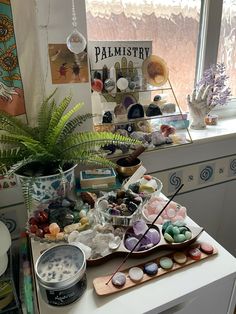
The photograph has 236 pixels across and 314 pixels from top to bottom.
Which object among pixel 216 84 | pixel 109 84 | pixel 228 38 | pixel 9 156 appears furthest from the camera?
pixel 228 38

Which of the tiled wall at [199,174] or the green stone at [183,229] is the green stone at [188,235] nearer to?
the green stone at [183,229]

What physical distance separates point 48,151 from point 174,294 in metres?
0.48

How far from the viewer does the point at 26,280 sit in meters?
0.72

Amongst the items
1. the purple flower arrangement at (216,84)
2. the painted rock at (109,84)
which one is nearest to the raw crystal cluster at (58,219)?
the painted rock at (109,84)

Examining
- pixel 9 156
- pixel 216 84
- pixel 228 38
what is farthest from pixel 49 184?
pixel 228 38

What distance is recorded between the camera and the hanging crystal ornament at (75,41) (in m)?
0.81

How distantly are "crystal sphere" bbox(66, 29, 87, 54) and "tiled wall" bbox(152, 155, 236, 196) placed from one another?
0.62m

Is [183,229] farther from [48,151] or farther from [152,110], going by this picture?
[152,110]

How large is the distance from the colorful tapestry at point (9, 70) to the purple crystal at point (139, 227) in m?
0.52

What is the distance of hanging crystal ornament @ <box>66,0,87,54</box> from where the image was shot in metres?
0.81

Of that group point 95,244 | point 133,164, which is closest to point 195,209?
point 133,164

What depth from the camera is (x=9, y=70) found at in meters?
0.81

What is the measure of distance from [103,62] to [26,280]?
0.79 meters

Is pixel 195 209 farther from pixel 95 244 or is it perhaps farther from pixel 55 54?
pixel 55 54
